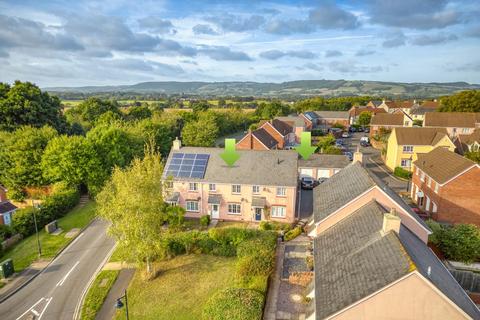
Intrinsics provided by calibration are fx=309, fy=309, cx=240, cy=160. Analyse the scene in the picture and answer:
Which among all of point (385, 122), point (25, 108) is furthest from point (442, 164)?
point (25, 108)

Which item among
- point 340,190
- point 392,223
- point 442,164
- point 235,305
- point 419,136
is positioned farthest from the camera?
point 419,136

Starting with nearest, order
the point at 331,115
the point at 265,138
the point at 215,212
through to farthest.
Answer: the point at 215,212 → the point at 265,138 → the point at 331,115

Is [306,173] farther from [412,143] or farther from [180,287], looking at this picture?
[180,287]

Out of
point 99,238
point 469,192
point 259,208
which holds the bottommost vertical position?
point 99,238

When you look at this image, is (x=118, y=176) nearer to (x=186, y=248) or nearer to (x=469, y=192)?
(x=186, y=248)

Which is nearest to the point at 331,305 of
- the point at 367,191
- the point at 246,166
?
the point at 367,191

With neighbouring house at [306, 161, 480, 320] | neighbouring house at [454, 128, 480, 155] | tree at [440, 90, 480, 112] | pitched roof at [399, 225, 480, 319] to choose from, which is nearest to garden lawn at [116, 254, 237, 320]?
neighbouring house at [306, 161, 480, 320]

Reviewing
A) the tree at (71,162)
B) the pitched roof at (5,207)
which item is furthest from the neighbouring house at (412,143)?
the pitched roof at (5,207)

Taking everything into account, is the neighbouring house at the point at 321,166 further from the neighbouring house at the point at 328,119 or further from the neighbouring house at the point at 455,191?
the neighbouring house at the point at 328,119
